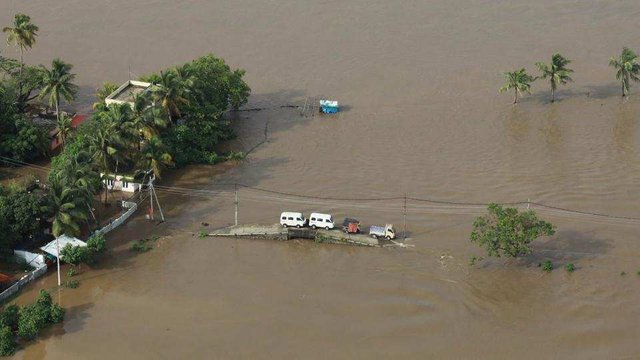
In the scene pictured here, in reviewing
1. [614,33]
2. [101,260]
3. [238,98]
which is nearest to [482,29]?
[614,33]

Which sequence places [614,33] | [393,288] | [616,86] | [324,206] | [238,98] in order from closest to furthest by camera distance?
[393,288] < [324,206] < [238,98] < [616,86] < [614,33]

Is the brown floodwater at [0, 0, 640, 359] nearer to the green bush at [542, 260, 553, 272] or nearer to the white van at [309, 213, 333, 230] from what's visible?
the green bush at [542, 260, 553, 272]

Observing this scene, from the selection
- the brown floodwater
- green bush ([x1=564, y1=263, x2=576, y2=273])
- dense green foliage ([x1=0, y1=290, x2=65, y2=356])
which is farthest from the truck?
dense green foliage ([x1=0, y1=290, x2=65, y2=356])

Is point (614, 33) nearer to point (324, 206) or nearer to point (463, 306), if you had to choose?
point (324, 206)

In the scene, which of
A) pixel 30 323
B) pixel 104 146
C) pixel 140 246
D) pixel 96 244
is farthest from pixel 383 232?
pixel 30 323

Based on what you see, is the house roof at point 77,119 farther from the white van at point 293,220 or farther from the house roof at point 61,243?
the white van at point 293,220
